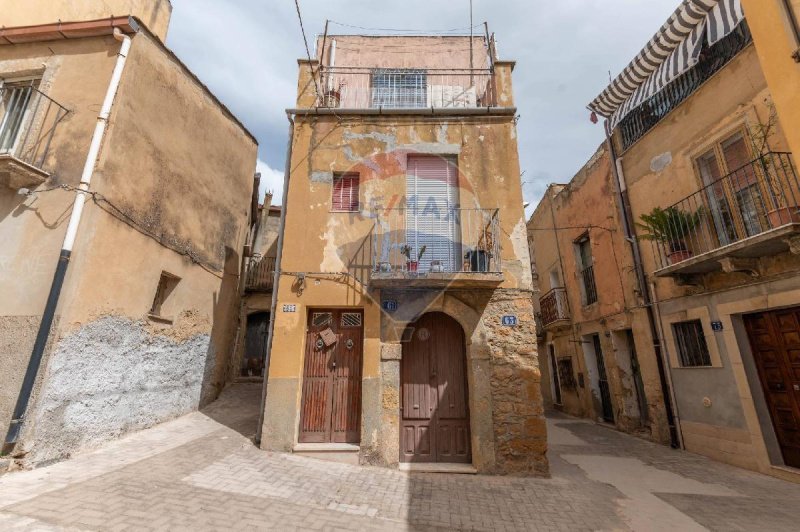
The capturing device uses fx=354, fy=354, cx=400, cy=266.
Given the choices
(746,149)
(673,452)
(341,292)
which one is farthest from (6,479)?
(746,149)

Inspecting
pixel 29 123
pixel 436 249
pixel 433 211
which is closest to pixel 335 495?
pixel 436 249

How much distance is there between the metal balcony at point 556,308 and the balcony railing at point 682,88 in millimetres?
5747

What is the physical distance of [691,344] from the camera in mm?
8297

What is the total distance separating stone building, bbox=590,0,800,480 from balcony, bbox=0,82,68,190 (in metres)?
11.4

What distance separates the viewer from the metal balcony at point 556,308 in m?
13.4

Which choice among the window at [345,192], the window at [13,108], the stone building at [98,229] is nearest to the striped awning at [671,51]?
the window at [345,192]

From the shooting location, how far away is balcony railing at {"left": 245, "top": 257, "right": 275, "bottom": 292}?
14.4 m

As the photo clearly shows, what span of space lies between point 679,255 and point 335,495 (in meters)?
8.42

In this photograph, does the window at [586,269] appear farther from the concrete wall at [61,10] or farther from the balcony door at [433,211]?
the concrete wall at [61,10]

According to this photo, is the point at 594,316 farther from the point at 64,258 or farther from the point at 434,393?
the point at 64,258

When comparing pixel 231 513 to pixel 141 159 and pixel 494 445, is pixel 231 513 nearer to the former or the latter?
pixel 494 445

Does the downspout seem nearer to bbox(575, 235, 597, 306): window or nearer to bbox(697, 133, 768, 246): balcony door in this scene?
bbox(697, 133, 768, 246): balcony door

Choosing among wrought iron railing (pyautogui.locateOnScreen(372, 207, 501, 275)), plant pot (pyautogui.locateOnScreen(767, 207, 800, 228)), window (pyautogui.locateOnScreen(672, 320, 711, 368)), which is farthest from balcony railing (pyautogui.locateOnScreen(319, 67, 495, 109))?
window (pyautogui.locateOnScreen(672, 320, 711, 368))

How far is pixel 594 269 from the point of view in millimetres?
11992
